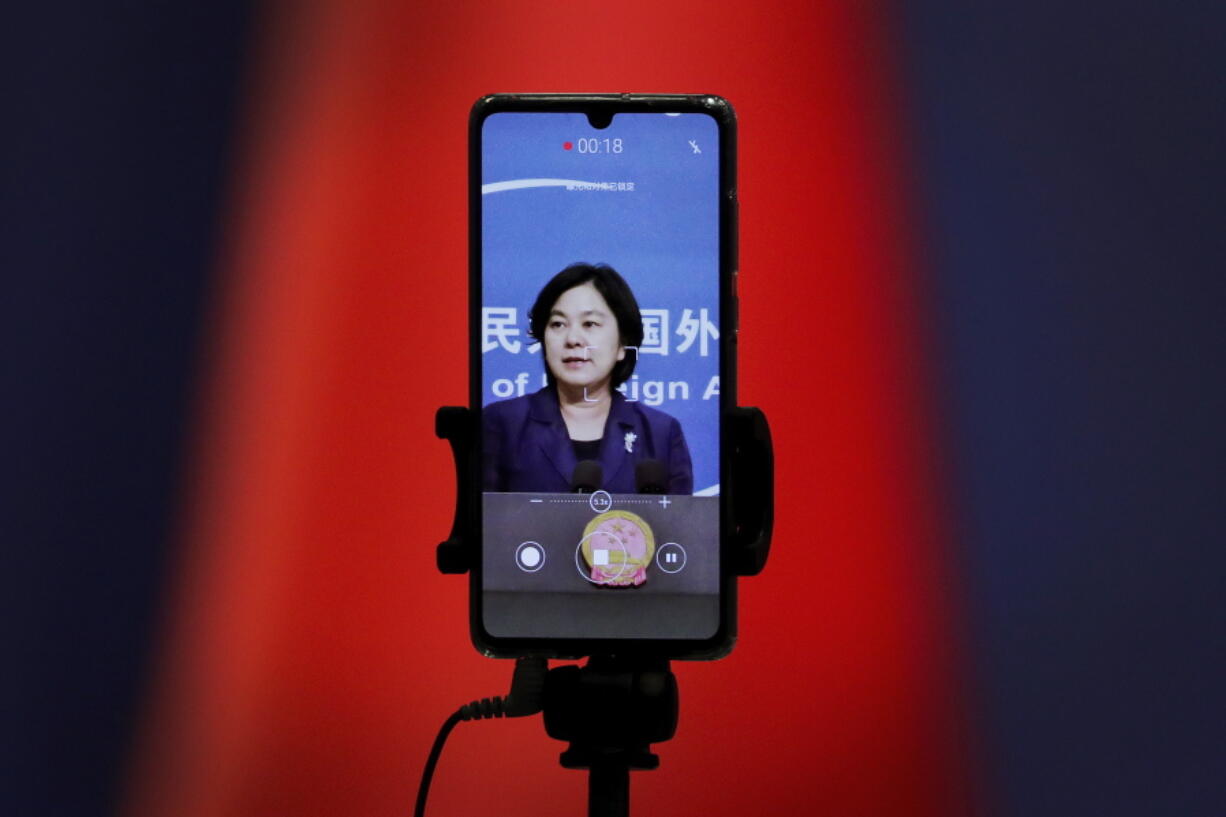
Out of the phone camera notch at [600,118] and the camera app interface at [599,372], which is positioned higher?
the phone camera notch at [600,118]

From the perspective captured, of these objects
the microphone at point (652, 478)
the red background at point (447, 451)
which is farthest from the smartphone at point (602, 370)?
the red background at point (447, 451)

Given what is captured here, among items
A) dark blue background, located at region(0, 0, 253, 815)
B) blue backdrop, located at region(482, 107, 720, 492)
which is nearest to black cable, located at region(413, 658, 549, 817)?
blue backdrop, located at region(482, 107, 720, 492)

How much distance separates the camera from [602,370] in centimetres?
69

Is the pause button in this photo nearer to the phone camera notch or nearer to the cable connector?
the cable connector

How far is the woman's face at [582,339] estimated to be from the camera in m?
0.69

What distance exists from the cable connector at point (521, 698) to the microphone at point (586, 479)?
9cm

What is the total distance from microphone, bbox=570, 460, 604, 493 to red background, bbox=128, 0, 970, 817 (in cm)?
23

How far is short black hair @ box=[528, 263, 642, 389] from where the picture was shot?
2.25ft

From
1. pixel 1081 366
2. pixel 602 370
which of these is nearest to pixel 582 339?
pixel 602 370

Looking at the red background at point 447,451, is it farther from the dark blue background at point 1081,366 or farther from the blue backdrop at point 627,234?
the blue backdrop at point 627,234

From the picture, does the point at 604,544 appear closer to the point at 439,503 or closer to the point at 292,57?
the point at 439,503

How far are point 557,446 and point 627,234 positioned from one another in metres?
0.11

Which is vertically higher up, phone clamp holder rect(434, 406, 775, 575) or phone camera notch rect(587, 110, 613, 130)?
phone camera notch rect(587, 110, 613, 130)

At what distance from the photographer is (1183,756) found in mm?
878
